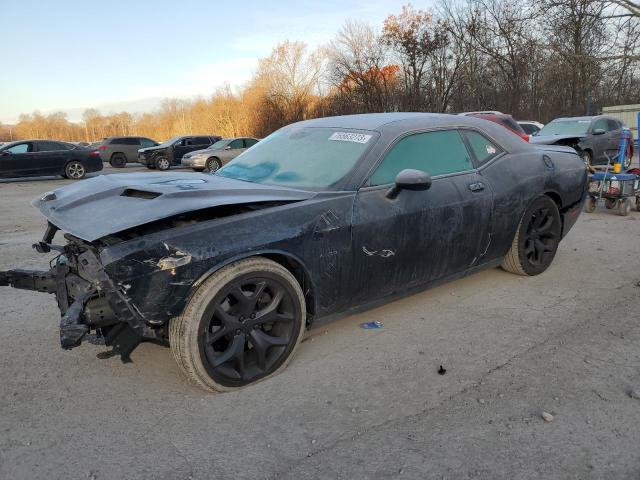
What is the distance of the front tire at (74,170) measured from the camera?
1748 centimetres

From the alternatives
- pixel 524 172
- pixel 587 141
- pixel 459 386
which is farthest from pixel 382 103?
pixel 459 386

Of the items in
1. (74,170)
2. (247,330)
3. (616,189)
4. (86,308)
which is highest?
(74,170)

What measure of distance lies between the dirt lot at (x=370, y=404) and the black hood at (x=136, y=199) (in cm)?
98

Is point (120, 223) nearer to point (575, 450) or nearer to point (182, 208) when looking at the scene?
point (182, 208)

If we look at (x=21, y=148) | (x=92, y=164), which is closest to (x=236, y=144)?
(x=92, y=164)

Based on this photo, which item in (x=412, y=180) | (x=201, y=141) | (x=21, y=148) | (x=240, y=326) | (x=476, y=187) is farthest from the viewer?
(x=201, y=141)

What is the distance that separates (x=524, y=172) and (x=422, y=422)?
2.77m

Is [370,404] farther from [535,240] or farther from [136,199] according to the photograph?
[535,240]

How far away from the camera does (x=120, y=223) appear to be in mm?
2627

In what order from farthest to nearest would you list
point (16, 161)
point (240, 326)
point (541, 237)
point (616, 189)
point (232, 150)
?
point (232, 150) < point (16, 161) < point (616, 189) < point (541, 237) < point (240, 326)

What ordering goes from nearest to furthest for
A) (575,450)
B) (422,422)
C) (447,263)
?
(575,450) → (422,422) → (447,263)

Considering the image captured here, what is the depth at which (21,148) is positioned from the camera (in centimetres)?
1692

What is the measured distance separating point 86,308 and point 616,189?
8216 millimetres

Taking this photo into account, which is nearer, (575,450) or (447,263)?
(575,450)
